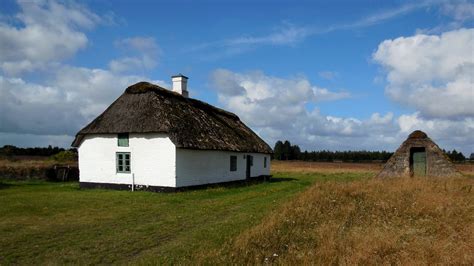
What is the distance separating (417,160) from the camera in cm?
2269

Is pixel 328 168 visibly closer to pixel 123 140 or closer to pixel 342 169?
pixel 342 169

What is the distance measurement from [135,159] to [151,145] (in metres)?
1.17

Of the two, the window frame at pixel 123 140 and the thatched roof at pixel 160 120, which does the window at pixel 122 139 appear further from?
the thatched roof at pixel 160 120

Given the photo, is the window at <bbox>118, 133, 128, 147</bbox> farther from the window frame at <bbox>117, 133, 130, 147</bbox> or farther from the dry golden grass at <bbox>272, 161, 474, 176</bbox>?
the dry golden grass at <bbox>272, 161, 474, 176</bbox>

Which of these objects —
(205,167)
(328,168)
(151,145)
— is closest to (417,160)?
(205,167)

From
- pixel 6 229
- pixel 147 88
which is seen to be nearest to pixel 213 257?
pixel 6 229

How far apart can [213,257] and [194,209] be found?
23.3 feet

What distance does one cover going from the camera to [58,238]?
31.3 ft

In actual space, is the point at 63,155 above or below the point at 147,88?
below

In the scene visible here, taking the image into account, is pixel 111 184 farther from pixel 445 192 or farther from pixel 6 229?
pixel 445 192

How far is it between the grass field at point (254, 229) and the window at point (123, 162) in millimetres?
5049

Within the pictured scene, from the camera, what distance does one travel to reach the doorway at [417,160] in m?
22.5

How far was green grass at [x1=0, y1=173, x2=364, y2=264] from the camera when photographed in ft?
26.3

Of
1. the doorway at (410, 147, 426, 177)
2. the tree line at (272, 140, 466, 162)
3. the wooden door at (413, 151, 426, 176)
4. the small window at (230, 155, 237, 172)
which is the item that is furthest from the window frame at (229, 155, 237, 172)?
the tree line at (272, 140, 466, 162)
